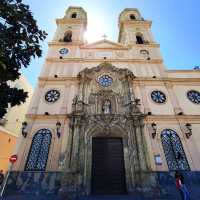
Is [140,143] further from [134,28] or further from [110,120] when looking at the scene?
[134,28]

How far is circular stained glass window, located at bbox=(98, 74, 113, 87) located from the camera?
1464cm

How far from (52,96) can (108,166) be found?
7227mm

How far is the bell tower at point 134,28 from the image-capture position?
19.3 meters

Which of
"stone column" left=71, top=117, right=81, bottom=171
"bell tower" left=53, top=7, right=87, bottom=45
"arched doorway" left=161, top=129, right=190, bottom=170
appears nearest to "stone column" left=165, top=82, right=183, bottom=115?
"arched doorway" left=161, top=129, right=190, bottom=170

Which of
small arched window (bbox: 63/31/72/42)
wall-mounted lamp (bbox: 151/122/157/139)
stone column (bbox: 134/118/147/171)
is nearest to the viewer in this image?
stone column (bbox: 134/118/147/171)

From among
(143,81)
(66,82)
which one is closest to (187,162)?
(143,81)

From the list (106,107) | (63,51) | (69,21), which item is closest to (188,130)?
(106,107)

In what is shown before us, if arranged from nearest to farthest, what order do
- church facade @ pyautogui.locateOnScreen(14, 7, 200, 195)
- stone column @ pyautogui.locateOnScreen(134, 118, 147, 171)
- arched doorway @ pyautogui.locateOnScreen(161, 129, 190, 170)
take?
stone column @ pyautogui.locateOnScreen(134, 118, 147, 171)
church facade @ pyautogui.locateOnScreen(14, 7, 200, 195)
arched doorway @ pyautogui.locateOnScreen(161, 129, 190, 170)

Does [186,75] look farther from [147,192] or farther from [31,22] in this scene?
[31,22]

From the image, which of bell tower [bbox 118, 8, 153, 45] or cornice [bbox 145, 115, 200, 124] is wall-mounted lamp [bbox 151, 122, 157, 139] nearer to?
cornice [bbox 145, 115, 200, 124]

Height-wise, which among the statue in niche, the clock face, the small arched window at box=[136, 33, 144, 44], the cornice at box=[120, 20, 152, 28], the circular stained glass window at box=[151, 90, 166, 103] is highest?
the cornice at box=[120, 20, 152, 28]

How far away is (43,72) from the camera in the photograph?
50.8ft

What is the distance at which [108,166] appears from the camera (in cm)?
1084

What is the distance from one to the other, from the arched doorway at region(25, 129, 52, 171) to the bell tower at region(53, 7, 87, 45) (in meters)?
11.0
